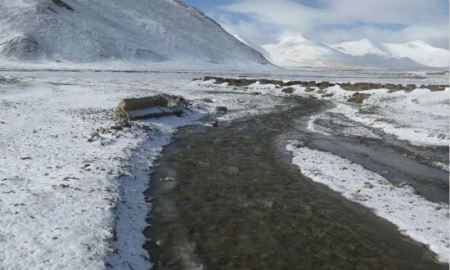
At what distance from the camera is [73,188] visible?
13234mm

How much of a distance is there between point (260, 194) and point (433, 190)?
18.4 feet

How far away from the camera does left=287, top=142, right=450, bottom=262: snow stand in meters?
11.4

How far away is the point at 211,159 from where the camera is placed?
63.3ft

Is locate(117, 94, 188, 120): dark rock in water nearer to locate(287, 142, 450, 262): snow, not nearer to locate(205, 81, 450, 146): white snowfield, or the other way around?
locate(205, 81, 450, 146): white snowfield

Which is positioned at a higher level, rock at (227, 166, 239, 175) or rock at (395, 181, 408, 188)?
rock at (395, 181, 408, 188)

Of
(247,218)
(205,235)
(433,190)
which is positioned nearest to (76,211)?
(205,235)

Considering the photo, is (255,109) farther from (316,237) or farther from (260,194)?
(316,237)

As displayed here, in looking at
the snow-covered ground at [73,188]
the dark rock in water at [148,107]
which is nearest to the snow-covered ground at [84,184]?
the snow-covered ground at [73,188]

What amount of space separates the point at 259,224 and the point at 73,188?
5.19 meters

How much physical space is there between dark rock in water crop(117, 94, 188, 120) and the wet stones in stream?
341 inches

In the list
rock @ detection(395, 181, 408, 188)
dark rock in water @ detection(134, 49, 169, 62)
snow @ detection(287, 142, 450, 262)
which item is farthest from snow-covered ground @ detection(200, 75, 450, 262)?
dark rock in water @ detection(134, 49, 169, 62)

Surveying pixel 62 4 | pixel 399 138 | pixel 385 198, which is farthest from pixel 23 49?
pixel 385 198

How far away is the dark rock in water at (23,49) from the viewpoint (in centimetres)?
10892

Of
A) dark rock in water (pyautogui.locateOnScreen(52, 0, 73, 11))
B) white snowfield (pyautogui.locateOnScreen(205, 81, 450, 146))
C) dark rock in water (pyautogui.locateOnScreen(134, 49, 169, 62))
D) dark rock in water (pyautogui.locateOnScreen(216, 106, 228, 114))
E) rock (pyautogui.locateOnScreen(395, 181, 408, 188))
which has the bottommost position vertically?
dark rock in water (pyautogui.locateOnScreen(134, 49, 169, 62))
